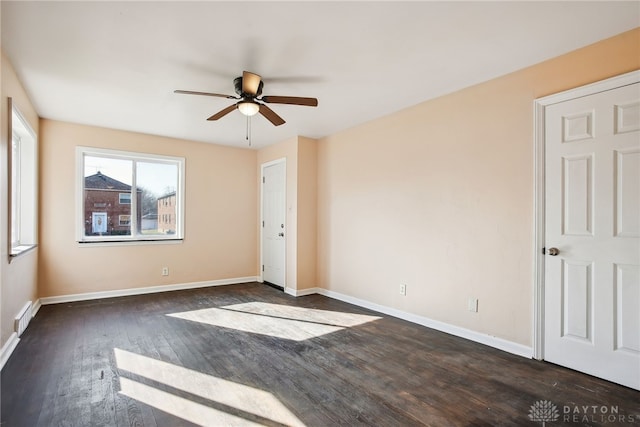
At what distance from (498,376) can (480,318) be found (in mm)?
708

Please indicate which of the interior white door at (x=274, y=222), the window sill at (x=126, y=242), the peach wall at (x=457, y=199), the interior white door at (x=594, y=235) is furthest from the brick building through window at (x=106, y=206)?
the interior white door at (x=594, y=235)

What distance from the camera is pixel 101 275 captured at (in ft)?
14.9

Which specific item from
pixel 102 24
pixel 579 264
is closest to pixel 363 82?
pixel 102 24

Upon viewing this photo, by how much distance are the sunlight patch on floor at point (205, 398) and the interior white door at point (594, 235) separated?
87.1 inches

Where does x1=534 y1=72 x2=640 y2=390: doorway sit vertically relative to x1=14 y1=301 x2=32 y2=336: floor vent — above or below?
above

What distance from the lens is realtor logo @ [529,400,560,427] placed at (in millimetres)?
1886

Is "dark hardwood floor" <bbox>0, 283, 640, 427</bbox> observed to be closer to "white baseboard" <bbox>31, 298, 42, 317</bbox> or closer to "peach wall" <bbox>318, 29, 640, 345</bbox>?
"white baseboard" <bbox>31, 298, 42, 317</bbox>

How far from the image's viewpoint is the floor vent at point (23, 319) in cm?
297

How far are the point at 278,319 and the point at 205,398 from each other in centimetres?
164

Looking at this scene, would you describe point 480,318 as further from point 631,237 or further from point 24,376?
point 24,376

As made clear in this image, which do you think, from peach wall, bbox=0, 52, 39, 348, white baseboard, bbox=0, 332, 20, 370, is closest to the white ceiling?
peach wall, bbox=0, 52, 39, 348

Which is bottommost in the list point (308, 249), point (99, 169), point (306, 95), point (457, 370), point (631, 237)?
Result: point (457, 370)
